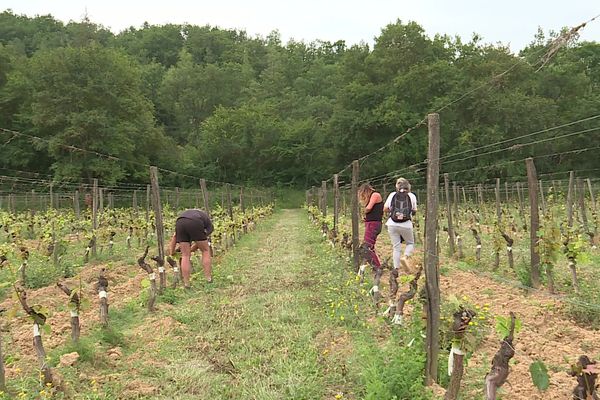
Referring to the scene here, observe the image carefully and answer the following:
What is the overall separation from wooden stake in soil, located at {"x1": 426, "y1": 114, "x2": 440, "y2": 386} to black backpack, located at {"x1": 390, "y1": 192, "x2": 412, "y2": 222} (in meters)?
3.16

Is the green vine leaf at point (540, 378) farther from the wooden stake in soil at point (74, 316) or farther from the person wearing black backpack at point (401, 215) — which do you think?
the person wearing black backpack at point (401, 215)

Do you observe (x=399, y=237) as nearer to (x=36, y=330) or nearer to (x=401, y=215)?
(x=401, y=215)

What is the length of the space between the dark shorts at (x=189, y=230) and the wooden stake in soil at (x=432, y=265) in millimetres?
4497

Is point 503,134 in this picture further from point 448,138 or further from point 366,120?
point 366,120

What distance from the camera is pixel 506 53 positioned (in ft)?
123

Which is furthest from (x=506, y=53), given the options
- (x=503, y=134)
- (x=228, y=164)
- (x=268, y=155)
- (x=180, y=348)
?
(x=180, y=348)

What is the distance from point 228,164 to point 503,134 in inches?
913

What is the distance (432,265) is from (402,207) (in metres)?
3.42

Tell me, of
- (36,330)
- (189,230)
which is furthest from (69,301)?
(189,230)

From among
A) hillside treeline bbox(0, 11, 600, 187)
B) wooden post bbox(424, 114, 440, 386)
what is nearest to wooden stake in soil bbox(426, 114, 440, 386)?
wooden post bbox(424, 114, 440, 386)

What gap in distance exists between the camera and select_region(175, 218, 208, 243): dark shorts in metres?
7.57

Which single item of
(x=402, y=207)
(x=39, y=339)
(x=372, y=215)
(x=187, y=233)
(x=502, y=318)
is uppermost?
(x=402, y=207)

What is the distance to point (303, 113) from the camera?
50.8 metres

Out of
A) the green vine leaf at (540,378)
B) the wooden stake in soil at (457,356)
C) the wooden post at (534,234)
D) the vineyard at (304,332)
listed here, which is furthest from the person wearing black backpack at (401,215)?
the green vine leaf at (540,378)
